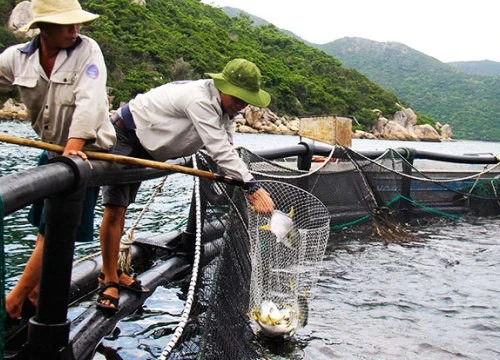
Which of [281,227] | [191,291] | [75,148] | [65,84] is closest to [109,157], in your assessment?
[75,148]

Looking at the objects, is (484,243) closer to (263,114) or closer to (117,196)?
(117,196)

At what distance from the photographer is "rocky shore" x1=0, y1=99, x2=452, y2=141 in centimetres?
6538

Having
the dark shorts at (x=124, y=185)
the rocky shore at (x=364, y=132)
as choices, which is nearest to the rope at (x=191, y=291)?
the dark shorts at (x=124, y=185)

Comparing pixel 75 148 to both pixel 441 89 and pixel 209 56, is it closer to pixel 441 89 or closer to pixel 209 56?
pixel 209 56

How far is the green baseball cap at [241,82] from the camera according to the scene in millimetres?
3699

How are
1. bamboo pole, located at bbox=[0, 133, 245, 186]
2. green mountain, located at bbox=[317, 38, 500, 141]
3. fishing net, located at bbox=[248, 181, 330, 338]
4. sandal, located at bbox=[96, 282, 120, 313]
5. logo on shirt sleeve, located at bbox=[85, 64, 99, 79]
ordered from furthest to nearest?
green mountain, located at bbox=[317, 38, 500, 141] < fishing net, located at bbox=[248, 181, 330, 338] < sandal, located at bbox=[96, 282, 120, 313] < logo on shirt sleeve, located at bbox=[85, 64, 99, 79] < bamboo pole, located at bbox=[0, 133, 245, 186]

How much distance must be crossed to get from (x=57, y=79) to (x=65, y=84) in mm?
46

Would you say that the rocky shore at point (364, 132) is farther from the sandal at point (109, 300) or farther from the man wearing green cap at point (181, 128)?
the sandal at point (109, 300)

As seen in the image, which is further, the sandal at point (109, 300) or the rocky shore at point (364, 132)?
the rocky shore at point (364, 132)

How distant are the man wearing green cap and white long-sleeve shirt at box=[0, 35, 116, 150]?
795mm

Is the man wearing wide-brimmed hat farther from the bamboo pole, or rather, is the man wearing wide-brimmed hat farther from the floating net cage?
the floating net cage

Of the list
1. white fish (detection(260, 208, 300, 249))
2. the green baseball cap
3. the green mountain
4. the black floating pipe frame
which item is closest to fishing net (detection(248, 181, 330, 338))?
white fish (detection(260, 208, 300, 249))

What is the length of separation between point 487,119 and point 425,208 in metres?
132

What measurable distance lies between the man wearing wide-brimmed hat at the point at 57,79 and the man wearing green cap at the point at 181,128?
0.60m
